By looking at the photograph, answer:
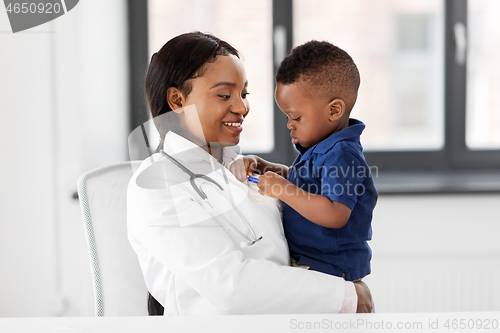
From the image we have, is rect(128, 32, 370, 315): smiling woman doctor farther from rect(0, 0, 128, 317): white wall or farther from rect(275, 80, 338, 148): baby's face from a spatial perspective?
rect(0, 0, 128, 317): white wall

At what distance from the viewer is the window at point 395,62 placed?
2.06 metres

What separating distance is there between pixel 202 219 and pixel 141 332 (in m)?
0.28

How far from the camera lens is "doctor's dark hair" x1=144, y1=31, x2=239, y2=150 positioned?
36.1 inches

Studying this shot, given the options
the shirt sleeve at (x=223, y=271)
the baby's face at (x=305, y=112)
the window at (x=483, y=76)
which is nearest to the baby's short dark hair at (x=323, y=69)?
the baby's face at (x=305, y=112)

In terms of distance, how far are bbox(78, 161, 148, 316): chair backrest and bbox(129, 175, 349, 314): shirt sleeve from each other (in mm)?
321

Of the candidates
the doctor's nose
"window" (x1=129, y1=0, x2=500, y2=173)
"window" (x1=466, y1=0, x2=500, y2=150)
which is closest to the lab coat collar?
the doctor's nose

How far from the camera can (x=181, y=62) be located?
0.92 meters

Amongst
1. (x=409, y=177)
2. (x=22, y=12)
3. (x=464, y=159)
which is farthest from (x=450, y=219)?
(x=22, y=12)

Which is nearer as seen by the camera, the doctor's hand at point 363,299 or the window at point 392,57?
the doctor's hand at point 363,299

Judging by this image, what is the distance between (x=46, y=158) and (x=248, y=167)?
105 centimetres

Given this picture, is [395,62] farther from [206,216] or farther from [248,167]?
[206,216]

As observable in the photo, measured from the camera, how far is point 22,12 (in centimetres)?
165

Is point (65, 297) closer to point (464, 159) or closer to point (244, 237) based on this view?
point (244, 237)

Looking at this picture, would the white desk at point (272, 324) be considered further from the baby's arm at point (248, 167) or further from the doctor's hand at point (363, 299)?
the baby's arm at point (248, 167)
